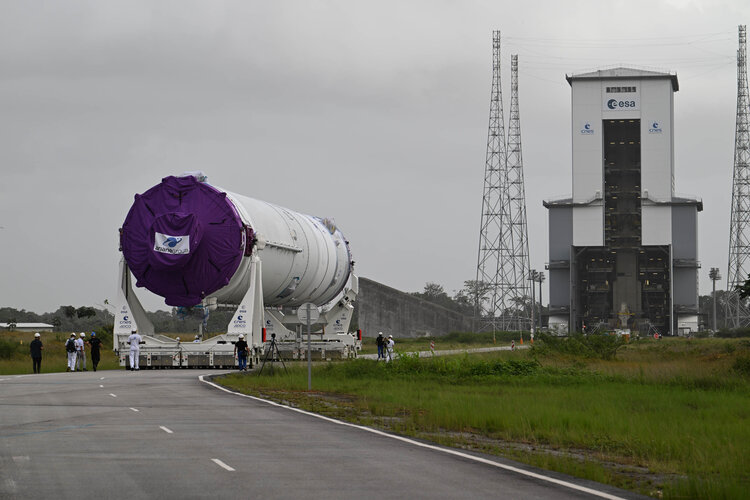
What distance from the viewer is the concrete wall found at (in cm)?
8431

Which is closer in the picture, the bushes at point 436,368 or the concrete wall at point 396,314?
the bushes at point 436,368

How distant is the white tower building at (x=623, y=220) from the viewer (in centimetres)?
8525

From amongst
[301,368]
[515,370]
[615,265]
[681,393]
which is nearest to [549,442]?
[681,393]

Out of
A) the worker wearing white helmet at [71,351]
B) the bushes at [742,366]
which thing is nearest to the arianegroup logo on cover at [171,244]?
the worker wearing white helmet at [71,351]

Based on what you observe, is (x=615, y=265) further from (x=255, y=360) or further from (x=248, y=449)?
(x=248, y=449)

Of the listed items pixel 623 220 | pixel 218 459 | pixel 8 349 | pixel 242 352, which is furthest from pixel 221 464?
pixel 623 220

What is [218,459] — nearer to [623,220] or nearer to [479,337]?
[623,220]

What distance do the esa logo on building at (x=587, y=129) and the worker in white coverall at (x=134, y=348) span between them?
54.3 m

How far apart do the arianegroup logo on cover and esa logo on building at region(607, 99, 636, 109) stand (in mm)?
55190

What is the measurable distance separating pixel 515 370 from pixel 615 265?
6314 cm

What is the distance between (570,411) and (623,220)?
7160 centimetres

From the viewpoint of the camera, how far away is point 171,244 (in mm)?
38344

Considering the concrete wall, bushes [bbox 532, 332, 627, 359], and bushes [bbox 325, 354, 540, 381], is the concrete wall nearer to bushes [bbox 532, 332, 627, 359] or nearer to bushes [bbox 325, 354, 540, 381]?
bushes [bbox 532, 332, 627, 359]

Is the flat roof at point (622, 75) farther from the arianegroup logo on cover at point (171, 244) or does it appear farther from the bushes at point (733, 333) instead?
the arianegroup logo on cover at point (171, 244)
